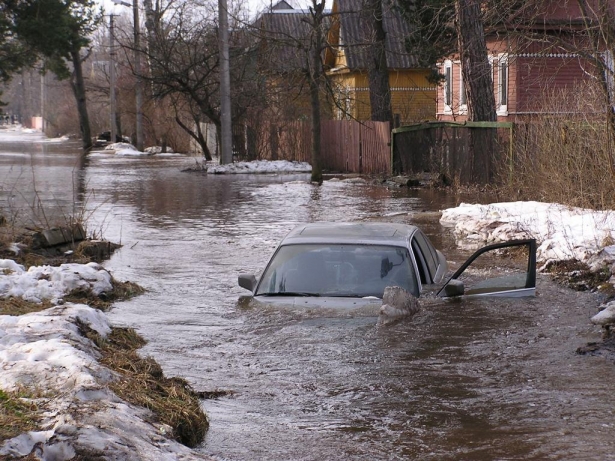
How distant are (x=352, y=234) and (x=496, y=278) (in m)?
1.76

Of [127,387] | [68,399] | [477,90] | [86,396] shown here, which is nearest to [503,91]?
[477,90]

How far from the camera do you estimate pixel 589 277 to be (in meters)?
11.9

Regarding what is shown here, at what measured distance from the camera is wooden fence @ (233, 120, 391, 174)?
32250mm

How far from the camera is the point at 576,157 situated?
1623cm

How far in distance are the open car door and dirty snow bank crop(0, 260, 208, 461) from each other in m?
3.32

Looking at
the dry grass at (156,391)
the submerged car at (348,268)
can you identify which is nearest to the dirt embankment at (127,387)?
the dry grass at (156,391)

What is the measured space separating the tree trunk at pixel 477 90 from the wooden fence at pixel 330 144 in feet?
20.4

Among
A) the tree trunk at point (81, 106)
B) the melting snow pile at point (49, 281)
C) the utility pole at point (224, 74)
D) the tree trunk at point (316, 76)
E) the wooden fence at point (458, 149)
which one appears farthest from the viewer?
the tree trunk at point (81, 106)

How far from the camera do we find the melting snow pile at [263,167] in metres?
35.1

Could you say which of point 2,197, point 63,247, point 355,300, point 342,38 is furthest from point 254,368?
point 342,38

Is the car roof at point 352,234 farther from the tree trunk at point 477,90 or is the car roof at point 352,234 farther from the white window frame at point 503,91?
the white window frame at point 503,91

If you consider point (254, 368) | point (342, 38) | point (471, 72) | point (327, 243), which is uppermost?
point (342, 38)

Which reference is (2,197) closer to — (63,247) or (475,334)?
(63,247)

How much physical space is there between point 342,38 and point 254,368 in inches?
1539
